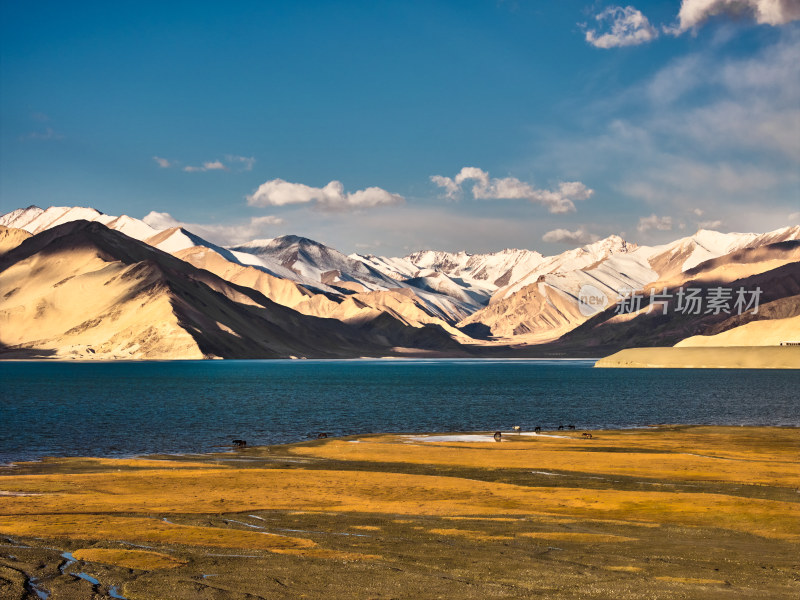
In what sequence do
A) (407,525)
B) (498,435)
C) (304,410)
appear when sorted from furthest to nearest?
(304,410) < (498,435) < (407,525)

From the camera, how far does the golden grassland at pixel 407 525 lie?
22.6m

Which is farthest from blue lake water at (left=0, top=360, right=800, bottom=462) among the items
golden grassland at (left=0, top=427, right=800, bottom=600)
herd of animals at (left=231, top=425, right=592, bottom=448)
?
golden grassland at (left=0, top=427, right=800, bottom=600)

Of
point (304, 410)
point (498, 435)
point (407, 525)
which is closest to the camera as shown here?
point (407, 525)

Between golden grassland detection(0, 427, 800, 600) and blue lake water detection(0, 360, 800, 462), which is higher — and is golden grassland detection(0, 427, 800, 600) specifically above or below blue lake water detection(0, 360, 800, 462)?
above

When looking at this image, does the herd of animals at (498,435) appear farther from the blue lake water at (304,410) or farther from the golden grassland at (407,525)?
the golden grassland at (407,525)

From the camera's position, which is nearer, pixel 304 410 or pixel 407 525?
pixel 407 525

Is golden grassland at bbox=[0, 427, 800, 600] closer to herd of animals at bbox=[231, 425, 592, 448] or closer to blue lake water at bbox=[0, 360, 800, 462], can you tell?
herd of animals at bbox=[231, 425, 592, 448]

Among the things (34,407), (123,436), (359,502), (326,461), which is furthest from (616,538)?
(34,407)

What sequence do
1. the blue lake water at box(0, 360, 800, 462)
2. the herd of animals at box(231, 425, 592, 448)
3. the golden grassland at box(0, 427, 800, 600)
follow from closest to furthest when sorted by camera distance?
the golden grassland at box(0, 427, 800, 600)
the herd of animals at box(231, 425, 592, 448)
the blue lake water at box(0, 360, 800, 462)

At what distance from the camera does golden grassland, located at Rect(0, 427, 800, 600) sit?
22562mm

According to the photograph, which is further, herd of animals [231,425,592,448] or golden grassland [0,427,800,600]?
herd of animals [231,425,592,448]

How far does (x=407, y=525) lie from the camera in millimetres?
31719

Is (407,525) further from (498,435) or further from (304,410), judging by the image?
(304,410)

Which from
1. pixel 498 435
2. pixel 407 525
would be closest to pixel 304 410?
pixel 498 435
